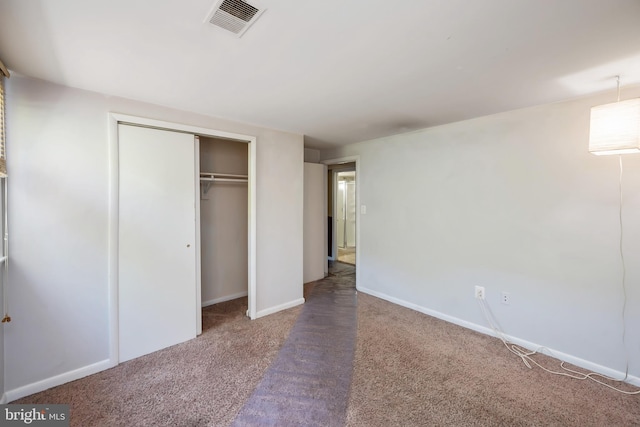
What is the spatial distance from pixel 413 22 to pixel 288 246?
2685 mm

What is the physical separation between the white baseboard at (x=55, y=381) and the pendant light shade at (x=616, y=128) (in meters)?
3.99

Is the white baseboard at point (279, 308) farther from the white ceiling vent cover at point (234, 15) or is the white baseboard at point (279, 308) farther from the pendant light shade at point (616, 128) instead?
the pendant light shade at point (616, 128)

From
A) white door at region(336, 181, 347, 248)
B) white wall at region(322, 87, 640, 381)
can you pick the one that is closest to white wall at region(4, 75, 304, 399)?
white wall at region(322, 87, 640, 381)

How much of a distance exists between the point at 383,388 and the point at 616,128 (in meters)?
2.33

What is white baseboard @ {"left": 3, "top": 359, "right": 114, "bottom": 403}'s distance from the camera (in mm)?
1827

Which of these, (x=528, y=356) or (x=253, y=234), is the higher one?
(x=253, y=234)

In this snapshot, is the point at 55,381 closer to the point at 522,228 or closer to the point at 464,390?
the point at 464,390

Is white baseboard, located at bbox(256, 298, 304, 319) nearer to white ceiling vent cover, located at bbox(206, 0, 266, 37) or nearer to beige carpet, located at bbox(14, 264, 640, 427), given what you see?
beige carpet, located at bbox(14, 264, 640, 427)

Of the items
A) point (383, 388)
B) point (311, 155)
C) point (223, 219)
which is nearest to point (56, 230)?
point (223, 219)

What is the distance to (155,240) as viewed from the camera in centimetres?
243

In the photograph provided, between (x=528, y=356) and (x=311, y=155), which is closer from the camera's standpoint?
(x=528, y=356)

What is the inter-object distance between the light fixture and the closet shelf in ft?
10.9

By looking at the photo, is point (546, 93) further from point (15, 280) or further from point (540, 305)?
point (15, 280)

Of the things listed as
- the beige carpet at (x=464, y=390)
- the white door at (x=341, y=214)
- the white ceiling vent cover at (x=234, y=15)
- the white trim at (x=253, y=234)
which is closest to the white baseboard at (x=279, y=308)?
the white trim at (x=253, y=234)
